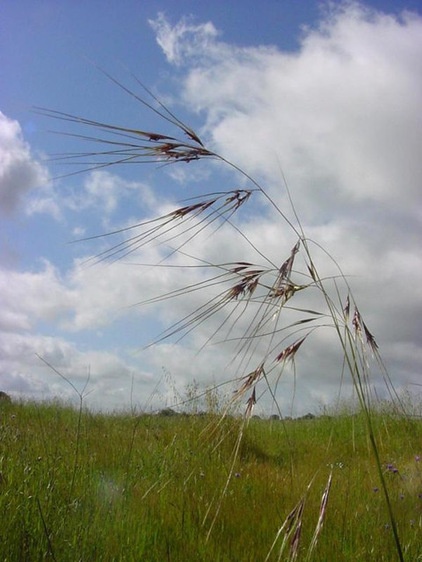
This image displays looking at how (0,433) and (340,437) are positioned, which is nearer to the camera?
(0,433)

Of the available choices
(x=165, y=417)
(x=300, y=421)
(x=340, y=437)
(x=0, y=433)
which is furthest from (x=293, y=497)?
(x=300, y=421)

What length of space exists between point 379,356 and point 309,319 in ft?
1.01

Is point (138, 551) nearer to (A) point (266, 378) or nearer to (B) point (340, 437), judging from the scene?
(A) point (266, 378)

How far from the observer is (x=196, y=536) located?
3381 mm

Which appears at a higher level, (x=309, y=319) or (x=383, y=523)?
(x=309, y=319)

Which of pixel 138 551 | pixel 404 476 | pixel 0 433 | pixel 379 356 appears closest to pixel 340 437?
pixel 404 476

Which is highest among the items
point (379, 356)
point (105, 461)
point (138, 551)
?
point (379, 356)

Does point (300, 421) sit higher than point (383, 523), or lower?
higher

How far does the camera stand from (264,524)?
351cm

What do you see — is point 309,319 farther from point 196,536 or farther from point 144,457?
point 144,457

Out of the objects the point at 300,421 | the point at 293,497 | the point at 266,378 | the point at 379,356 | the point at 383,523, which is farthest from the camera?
the point at 300,421

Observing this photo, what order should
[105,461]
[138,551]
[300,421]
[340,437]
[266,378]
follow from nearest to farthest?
1. [266,378]
2. [138,551]
3. [105,461]
4. [340,437]
5. [300,421]

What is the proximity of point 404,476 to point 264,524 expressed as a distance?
2.51 meters

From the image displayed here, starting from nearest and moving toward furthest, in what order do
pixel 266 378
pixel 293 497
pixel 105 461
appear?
pixel 266 378
pixel 293 497
pixel 105 461
